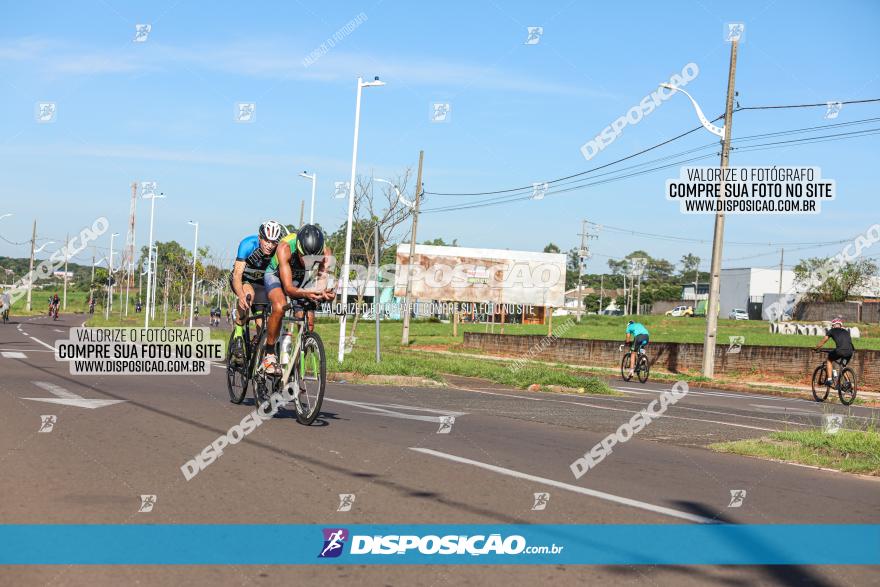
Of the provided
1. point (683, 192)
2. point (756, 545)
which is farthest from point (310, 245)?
point (683, 192)

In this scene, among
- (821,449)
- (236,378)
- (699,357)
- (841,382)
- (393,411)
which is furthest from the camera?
(699,357)

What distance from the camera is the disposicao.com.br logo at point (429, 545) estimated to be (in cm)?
464

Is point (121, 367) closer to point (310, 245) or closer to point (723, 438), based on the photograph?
point (310, 245)

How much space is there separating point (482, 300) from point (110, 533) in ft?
218

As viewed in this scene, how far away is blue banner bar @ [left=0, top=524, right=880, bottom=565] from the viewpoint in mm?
4418

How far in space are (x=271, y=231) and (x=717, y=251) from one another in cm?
1971

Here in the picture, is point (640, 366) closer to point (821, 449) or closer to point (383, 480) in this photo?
point (821, 449)

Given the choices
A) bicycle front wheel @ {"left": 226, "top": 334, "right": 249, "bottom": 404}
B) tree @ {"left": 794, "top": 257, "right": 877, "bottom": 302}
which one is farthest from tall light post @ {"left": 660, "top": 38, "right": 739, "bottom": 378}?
tree @ {"left": 794, "top": 257, "right": 877, "bottom": 302}

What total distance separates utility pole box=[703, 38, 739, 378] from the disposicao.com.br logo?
72.3 ft

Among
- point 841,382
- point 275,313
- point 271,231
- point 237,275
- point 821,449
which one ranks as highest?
point 271,231

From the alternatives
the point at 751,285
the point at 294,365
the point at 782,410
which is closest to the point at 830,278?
the point at 751,285

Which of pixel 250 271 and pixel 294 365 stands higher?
pixel 250 271

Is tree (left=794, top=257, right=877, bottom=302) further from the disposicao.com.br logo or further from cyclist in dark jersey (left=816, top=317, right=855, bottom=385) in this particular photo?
the disposicao.com.br logo

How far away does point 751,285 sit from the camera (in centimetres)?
11169
